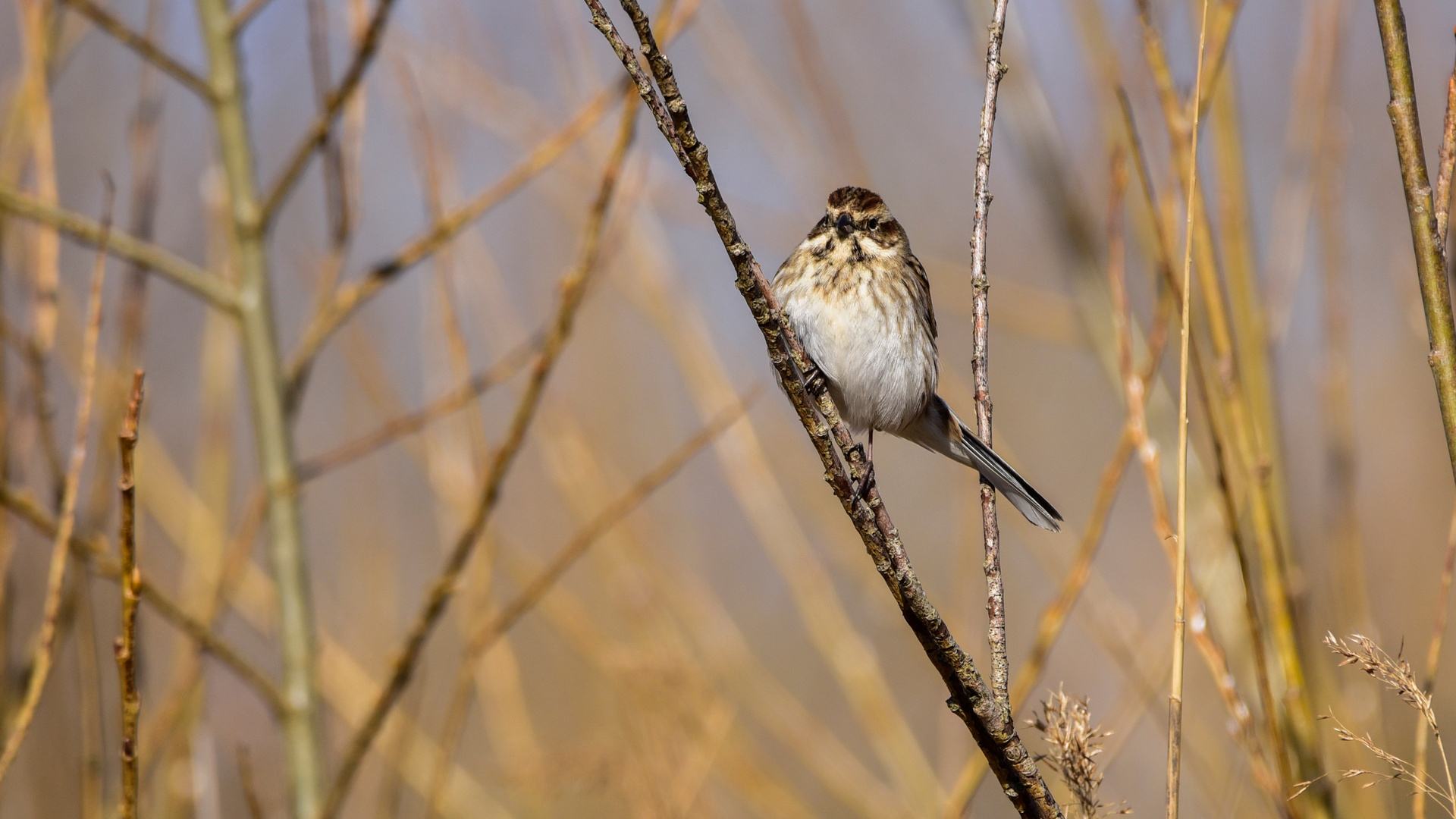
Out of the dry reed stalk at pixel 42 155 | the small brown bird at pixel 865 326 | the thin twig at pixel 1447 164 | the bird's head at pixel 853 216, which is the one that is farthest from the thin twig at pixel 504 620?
the bird's head at pixel 853 216

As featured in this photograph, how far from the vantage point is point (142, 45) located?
6.84 feet

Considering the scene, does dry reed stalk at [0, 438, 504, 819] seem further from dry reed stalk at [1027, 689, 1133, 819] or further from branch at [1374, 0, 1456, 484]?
branch at [1374, 0, 1456, 484]

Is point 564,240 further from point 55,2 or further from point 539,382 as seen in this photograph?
point 539,382

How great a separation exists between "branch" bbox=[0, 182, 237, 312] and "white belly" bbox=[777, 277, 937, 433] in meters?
1.58

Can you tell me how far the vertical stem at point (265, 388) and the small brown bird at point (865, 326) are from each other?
1471 mm

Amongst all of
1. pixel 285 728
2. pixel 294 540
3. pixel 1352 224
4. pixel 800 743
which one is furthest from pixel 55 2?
pixel 1352 224

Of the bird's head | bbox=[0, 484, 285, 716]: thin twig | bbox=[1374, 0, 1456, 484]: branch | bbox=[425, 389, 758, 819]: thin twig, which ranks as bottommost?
bbox=[0, 484, 285, 716]: thin twig

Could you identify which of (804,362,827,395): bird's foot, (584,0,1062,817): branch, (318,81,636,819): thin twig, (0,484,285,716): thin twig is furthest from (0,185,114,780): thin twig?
(804,362,827,395): bird's foot

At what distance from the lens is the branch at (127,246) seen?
1935mm

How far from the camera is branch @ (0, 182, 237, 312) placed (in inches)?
76.2

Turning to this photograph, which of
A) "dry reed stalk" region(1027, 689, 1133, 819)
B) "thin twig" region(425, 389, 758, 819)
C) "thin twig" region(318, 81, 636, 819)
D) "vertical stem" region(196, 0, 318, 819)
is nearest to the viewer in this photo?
"dry reed stalk" region(1027, 689, 1133, 819)

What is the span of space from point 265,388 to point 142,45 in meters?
0.66

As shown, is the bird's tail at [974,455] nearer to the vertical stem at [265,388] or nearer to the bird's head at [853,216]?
the bird's head at [853,216]

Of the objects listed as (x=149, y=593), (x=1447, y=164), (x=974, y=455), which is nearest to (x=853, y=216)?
(x=974, y=455)
